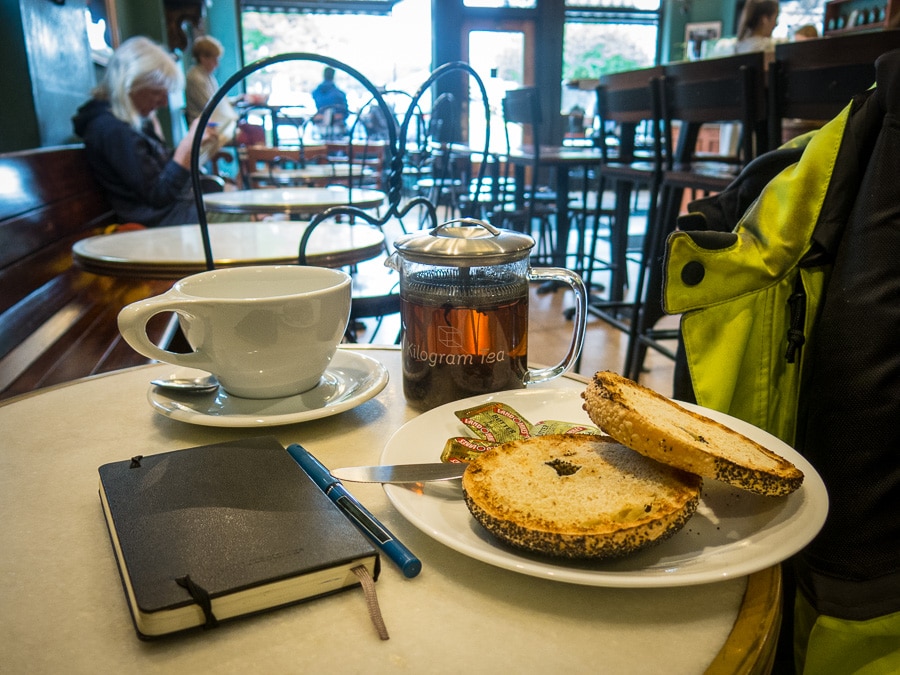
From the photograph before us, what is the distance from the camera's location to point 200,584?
1.27 feet

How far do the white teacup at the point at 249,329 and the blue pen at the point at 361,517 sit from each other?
0.12m

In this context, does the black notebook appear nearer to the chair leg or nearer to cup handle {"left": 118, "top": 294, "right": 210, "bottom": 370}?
cup handle {"left": 118, "top": 294, "right": 210, "bottom": 370}

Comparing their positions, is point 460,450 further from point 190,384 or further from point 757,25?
point 757,25

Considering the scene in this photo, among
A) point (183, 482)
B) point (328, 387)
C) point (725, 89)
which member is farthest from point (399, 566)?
point (725, 89)

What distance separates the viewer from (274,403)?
0.70 meters

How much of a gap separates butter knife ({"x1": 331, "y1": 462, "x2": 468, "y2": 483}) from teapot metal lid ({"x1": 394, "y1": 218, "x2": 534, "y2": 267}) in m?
0.20

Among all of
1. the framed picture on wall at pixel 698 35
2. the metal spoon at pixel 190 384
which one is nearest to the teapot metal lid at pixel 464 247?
the metal spoon at pixel 190 384

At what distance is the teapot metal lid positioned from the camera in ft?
2.02

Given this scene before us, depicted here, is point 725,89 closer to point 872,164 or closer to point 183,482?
point 872,164

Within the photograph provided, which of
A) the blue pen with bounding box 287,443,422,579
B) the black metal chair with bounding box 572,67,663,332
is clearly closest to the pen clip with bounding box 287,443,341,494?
the blue pen with bounding box 287,443,422,579

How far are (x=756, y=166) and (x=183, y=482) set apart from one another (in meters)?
0.90

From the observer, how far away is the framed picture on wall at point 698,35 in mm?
9352

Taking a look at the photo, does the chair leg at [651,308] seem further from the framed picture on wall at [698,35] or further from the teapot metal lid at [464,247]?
the framed picture on wall at [698,35]

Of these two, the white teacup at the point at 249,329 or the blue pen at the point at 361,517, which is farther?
the white teacup at the point at 249,329
